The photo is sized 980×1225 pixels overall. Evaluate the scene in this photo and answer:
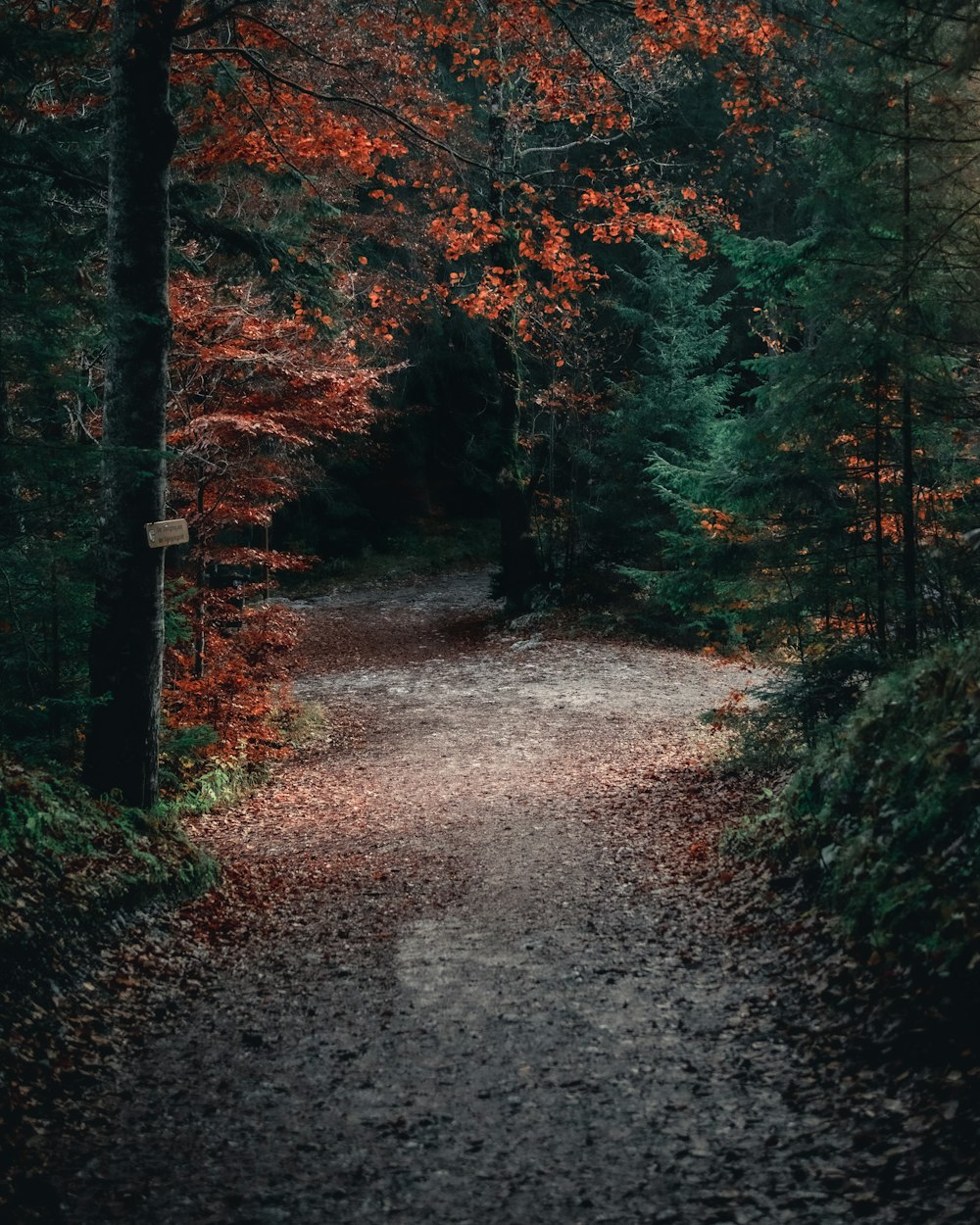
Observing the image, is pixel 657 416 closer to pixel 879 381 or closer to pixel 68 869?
pixel 879 381

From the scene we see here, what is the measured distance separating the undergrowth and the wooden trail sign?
5160 millimetres

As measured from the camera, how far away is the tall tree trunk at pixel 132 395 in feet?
25.7

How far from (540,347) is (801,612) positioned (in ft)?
47.1

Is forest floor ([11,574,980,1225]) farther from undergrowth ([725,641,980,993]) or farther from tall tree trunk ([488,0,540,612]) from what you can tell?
tall tree trunk ([488,0,540,612])

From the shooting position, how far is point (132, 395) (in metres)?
7.98

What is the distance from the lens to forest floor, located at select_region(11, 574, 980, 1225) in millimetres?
3844

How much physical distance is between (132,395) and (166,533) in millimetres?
1134

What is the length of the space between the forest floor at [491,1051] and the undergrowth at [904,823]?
0.45m

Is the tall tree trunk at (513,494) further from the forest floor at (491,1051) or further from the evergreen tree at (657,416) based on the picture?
the forest floor at (491,1051)

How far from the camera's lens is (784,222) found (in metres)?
28.9

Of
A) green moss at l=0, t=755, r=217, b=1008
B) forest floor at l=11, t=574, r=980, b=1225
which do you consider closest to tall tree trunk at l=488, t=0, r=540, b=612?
forest floor at l=11, t=574, r=980, b=1225

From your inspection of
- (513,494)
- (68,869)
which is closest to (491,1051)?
(68,869)

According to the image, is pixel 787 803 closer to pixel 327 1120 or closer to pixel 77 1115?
pixel 327 1120

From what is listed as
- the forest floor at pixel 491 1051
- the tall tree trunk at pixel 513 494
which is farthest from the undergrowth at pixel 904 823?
the tall tree trunk at pixel 513 494
